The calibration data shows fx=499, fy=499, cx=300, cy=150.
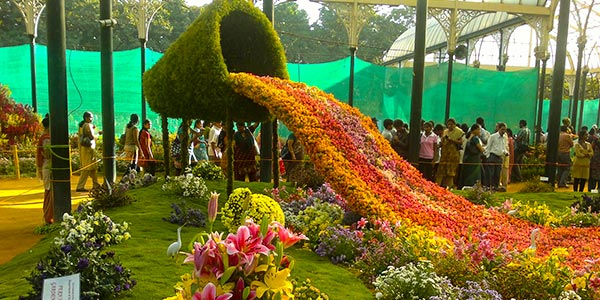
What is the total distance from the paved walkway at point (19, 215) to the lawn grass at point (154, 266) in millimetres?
546

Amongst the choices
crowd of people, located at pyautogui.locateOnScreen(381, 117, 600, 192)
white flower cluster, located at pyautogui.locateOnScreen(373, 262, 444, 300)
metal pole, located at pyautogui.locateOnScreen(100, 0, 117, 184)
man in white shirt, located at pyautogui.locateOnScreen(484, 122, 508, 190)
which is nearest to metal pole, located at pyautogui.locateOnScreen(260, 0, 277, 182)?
crowd of people, located at pyautogui.locateOnScreen(381, 117, 600, 192)

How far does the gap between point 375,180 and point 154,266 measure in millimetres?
3439

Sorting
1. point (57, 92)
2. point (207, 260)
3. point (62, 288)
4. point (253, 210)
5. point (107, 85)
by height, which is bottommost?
point (253, 210)

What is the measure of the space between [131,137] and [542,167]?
11.8 meters

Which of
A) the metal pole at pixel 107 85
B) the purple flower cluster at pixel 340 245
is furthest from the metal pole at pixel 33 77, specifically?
the purple flower cluster at pixel 340 245

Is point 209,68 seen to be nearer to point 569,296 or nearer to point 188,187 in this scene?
point 188,187

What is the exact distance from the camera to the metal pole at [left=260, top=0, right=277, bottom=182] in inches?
403

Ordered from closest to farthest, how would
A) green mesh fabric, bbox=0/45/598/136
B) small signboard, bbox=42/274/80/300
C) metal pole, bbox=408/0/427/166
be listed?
small signboard, bbox=42/274/80/300, metal pole, bbox=408/0/427/166, green mesh fabric, bbox=0/45/598/136

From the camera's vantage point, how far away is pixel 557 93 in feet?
40.3

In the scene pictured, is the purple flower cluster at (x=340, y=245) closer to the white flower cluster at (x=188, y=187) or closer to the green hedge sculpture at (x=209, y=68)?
the green hedge sculpture at (x=209, y=68)

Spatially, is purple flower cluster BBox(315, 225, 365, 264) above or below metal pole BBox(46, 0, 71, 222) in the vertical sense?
below

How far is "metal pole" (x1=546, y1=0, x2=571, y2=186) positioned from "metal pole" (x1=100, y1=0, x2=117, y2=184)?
384 inches

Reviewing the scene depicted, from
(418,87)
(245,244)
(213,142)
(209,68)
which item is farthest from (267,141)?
(245,244)

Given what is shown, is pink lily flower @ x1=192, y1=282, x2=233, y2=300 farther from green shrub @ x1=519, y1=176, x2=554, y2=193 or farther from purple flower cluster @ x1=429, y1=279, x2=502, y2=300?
green shrub @ x1=519, y1=176, x2=554, y2=193
